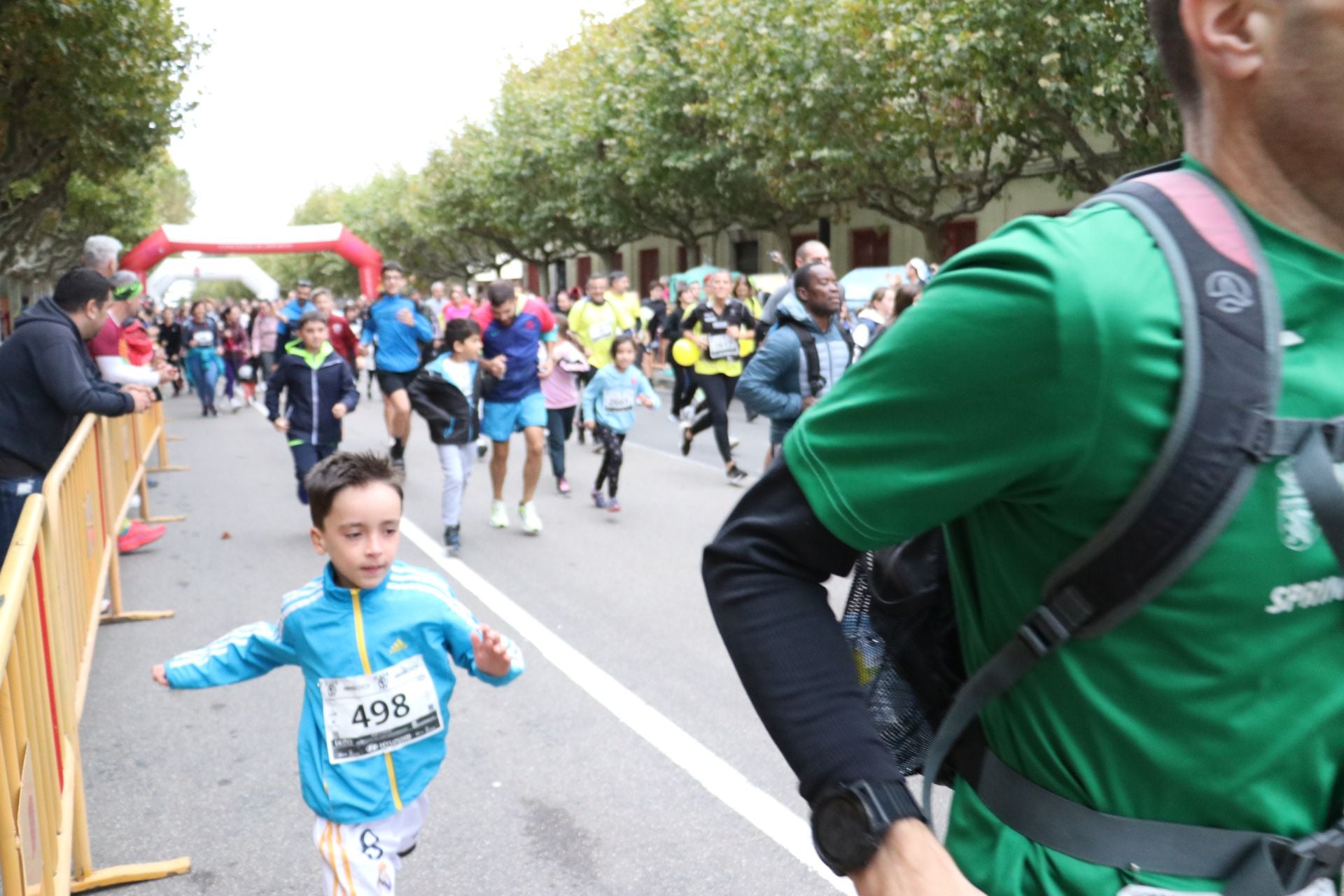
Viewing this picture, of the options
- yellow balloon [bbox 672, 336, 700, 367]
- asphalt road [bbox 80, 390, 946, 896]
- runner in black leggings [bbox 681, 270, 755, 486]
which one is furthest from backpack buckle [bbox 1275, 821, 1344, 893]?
yellow balloon [bbox 672, 336, 700, 367]

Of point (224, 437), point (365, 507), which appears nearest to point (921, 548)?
point (365, 507)

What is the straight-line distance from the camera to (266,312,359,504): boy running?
375 inches

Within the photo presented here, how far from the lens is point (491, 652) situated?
3.08 metres

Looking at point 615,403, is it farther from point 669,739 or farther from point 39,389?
point 669,739

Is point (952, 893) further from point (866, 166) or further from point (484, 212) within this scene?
point (484, 212)

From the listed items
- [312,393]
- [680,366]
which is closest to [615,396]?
[312,393]

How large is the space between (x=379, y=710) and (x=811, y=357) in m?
5.28

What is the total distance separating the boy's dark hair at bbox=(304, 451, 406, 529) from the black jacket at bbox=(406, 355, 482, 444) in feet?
18.0

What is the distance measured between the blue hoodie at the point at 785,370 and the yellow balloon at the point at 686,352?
4073mm

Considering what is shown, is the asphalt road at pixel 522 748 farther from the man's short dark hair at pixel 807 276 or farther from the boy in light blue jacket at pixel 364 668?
the man's short dark hair at pixel 807 276

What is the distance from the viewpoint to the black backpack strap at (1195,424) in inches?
40.9

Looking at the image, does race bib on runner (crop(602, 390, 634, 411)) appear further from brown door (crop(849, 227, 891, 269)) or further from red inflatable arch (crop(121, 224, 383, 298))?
red inflatable arch (crop(121, 224, 383, 298))

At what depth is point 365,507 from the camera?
3178 mm

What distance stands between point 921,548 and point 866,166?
2224 cm
